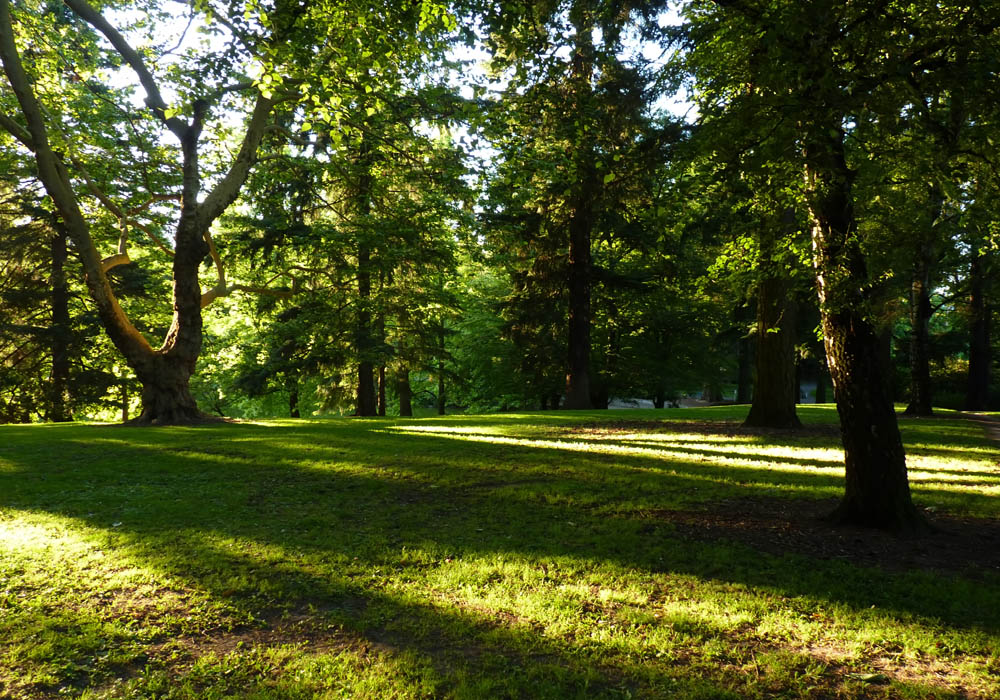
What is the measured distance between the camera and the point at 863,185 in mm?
6203

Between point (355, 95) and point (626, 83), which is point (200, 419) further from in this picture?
point (626, 83)

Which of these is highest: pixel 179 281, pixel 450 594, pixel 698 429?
pixel 179 281

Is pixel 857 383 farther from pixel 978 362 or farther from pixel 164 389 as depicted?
pixel 978 362

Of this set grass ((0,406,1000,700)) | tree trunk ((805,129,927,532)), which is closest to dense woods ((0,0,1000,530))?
tree trunk ((805,129,927,532))

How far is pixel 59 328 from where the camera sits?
72.1 ft

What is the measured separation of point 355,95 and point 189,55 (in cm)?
550

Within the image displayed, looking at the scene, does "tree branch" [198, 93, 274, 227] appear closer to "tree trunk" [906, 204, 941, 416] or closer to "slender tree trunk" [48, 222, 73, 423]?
"slender tree trunk" [48, 222, 73, 423]

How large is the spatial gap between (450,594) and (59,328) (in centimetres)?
2393

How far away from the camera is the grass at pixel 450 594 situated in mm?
3170

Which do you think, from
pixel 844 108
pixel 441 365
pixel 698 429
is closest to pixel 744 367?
pixel 441 365

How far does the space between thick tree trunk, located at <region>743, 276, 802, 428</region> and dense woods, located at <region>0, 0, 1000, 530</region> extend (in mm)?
65

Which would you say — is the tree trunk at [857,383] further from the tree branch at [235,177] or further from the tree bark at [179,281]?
the tree branch at [235,177]

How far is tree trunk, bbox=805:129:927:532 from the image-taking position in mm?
5785

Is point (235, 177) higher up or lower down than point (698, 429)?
higher up
